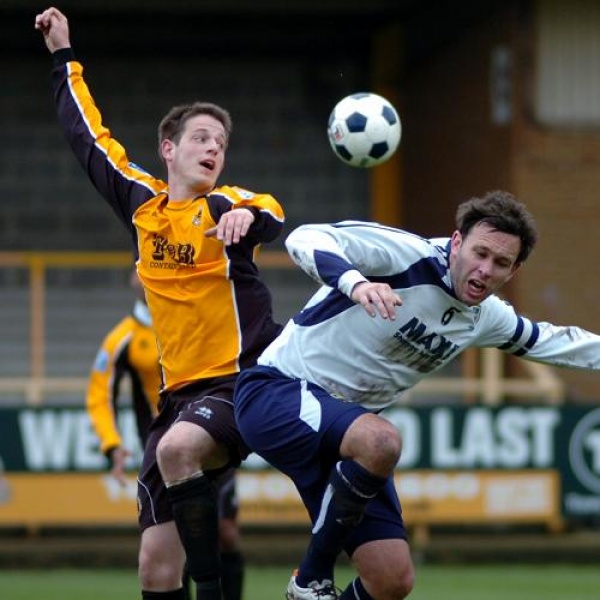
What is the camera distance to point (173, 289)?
6.70 metres

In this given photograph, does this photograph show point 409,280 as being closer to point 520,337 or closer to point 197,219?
point 520,337

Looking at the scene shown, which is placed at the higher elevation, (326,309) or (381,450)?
(326,309)

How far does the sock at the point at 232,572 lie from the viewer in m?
8.81

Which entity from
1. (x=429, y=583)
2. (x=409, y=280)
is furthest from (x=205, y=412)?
(x=429, y=583)

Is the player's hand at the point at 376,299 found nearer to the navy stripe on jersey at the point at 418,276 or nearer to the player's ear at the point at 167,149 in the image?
the navy stripe on jersey at the point at 418,276

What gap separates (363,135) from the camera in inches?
287

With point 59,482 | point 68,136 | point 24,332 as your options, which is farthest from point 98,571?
point 68,136

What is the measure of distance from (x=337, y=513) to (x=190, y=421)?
2.73 feet

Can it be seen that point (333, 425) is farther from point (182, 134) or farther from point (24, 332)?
point (24, 332)

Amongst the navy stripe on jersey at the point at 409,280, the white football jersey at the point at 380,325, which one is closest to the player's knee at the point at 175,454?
the white football jersey at the point at 380,325

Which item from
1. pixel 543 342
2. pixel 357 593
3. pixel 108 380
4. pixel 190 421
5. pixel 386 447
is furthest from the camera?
pixel 108 380

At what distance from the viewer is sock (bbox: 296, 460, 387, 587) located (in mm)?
5883

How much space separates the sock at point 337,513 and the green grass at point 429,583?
14.9 ft

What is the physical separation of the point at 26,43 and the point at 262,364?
12.3m
